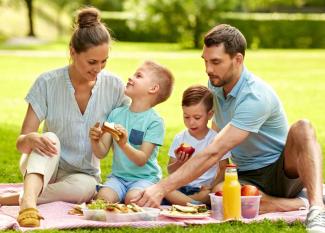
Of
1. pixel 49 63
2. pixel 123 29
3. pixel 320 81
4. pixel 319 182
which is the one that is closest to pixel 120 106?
pixel 319 182

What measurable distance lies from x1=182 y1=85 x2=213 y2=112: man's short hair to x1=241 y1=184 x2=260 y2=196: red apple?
63 cm

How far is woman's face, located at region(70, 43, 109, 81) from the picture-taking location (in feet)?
18.3

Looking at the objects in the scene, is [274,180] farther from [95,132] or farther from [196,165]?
[95,132]

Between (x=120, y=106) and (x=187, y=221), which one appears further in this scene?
(x=120, y=106)

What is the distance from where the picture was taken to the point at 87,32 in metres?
5.61

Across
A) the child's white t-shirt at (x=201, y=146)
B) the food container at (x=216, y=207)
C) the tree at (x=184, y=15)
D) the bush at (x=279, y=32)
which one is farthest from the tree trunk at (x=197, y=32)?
the food container at (x=216, y=207)

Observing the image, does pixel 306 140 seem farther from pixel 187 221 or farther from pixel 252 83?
pixel 187 221

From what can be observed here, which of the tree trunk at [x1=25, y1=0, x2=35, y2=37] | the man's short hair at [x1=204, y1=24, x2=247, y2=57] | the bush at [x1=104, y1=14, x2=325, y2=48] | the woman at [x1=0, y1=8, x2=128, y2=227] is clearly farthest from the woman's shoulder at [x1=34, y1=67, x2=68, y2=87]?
the tree trunk at [x1=25, y1=0, x2=35, y2=37]

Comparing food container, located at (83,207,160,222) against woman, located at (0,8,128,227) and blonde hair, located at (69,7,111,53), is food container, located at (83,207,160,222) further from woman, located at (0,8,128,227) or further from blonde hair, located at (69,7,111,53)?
blonde hair, located at (69,7,111,53)

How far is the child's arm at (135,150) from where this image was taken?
5465mm

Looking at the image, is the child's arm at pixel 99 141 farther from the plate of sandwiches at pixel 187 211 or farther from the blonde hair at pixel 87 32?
the plate of sandwiches at pixel 187 211

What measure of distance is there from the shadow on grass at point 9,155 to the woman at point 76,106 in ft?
4.14

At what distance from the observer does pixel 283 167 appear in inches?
223

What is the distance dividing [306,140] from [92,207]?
4.19 ft
